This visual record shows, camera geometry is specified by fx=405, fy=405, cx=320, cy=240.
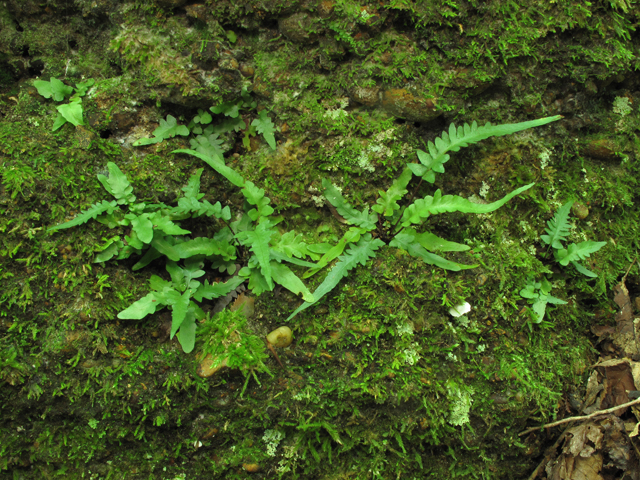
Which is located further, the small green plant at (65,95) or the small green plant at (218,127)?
the small green plant at (218,127)

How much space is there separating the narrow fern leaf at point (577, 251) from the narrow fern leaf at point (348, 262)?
1.47 m

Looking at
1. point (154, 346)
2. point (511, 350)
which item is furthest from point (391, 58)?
point (154, 346)

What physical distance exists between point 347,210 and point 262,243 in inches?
28.7

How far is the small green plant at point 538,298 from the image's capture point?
10.3ft

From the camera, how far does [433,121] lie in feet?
10.9

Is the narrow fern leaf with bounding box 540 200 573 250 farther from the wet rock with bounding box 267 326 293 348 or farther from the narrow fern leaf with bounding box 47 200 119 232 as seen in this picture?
the narrow fern leaf with bounding box 47 200 119 232

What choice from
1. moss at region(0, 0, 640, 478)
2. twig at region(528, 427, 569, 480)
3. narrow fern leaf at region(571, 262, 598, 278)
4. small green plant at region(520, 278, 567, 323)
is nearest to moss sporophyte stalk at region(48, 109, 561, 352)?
moss at region(0, 0, 640, 478)

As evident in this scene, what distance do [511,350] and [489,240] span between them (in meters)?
0.87

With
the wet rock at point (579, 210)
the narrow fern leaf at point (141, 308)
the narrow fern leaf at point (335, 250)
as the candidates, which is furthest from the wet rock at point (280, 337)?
the wet rock at point (579, 210)

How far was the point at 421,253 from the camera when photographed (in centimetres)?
300

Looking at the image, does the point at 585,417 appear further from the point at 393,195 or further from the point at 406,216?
the point at 393,195

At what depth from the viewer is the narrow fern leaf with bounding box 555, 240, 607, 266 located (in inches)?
126

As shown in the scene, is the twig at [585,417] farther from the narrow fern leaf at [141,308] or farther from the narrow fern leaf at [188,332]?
the narrow fern leaf at [141,308]

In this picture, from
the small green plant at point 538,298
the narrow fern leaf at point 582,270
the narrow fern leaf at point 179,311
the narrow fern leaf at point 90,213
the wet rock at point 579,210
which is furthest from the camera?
the wet rock at point 579,210
